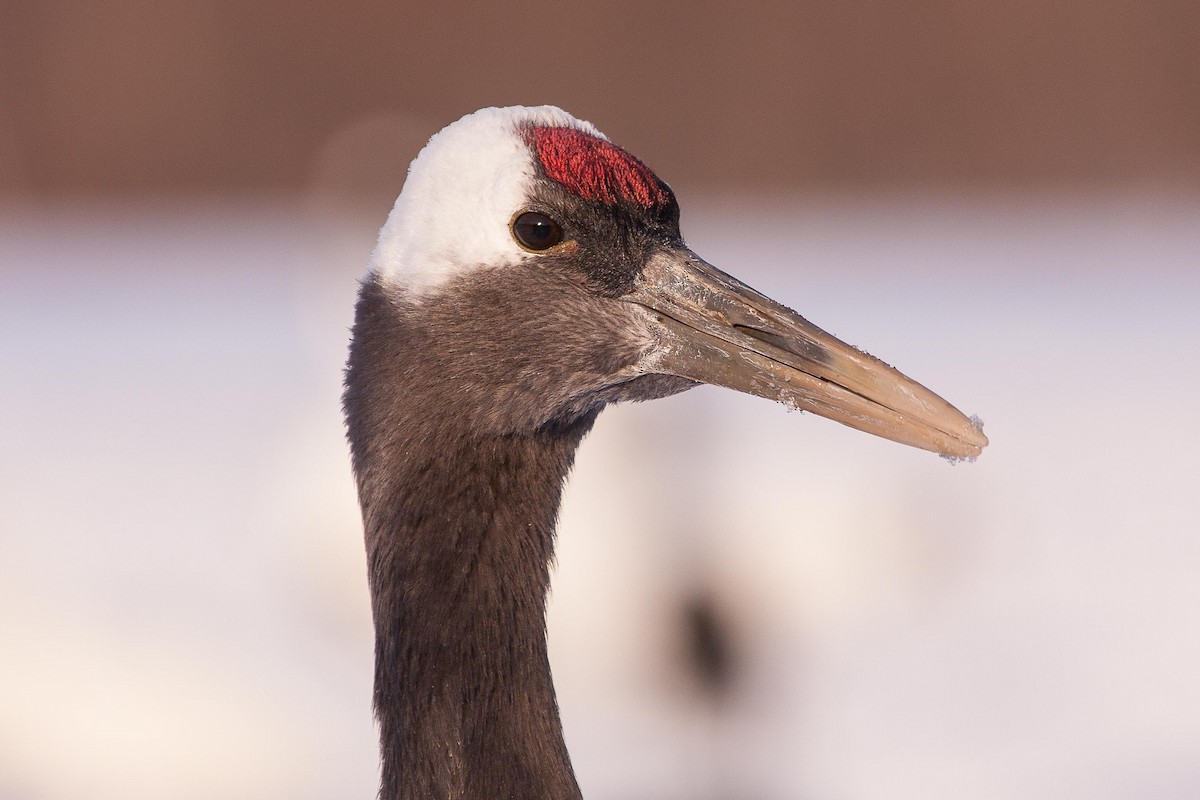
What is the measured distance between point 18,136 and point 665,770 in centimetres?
708

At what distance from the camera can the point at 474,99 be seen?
348 inches

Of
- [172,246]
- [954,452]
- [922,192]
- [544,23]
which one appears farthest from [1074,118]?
[954,452]

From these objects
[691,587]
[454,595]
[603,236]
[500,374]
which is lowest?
[454,595]

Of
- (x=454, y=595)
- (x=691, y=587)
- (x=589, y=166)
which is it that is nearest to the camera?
(x=589, y=166)

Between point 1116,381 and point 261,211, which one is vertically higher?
point 261,211

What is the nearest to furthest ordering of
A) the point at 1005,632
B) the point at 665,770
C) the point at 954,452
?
the point at 954,452 → the point at 665,770 → the point at 1005,632

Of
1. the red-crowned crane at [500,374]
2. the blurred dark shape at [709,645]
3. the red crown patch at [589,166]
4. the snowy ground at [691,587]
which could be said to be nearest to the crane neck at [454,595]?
the red-crowned crane at [500,374]

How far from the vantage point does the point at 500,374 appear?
6.69 ft

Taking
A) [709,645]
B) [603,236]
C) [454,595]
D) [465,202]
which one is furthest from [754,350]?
[709,645]

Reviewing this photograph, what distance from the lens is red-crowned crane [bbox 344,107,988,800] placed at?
6.55ft

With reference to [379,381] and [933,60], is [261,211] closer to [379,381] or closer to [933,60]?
[933,60]

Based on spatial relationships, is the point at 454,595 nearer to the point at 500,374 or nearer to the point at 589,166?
the point at 500,374

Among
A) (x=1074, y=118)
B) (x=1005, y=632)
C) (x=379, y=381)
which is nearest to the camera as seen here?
(x=379, y=381)

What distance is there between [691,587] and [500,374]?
115 inches
